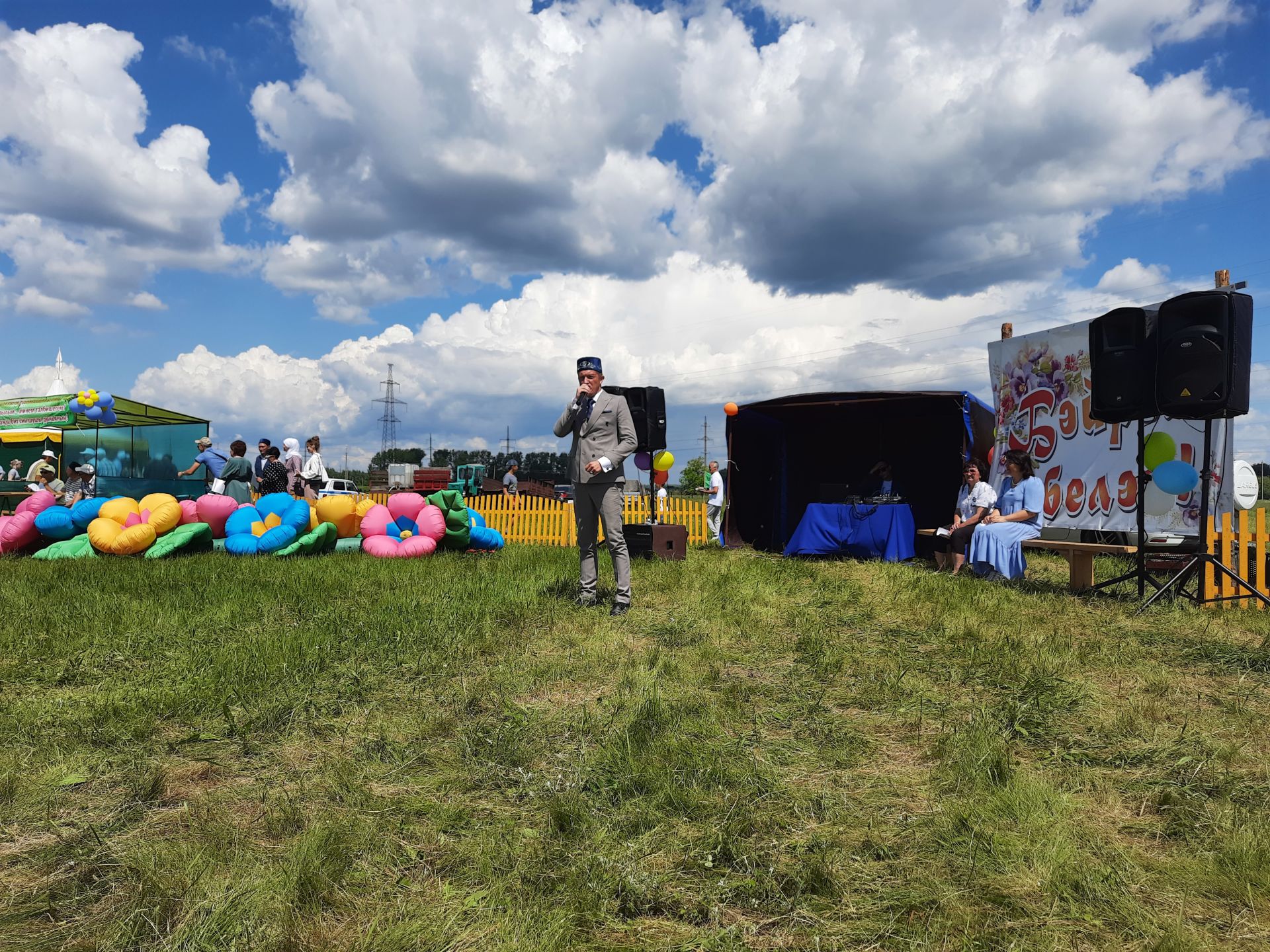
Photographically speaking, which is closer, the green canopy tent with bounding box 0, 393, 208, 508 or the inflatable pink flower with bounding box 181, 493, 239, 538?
the inflatable pink flower with bounding box 181, 493, 239, 538

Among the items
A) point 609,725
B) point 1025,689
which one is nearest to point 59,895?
point 609,725

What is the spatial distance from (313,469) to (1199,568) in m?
11.9

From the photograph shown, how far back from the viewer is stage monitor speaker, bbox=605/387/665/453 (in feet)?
33.1

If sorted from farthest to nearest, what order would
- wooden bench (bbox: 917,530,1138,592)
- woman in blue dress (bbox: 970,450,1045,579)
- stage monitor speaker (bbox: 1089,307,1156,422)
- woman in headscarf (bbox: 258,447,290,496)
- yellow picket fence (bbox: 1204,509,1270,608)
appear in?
woman in headscarf (bbox: 258,447,290,496) < woman in blue dress (bbox: 970,450,1045,579) < wooden bench (bbox: 917,530,1138,592) < yellow picket fence (bbox: 1204,509,1270,608) < stage monitor speaker (bbox: 1089,307,1156,422)

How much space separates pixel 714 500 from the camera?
48.4 feet

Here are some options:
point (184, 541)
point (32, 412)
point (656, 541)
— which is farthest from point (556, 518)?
point (32, 412)

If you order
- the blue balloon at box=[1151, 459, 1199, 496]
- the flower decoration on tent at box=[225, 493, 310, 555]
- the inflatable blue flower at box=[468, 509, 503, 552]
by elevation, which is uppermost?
the blue balloon at box=[1151, 459, 1199, 496]

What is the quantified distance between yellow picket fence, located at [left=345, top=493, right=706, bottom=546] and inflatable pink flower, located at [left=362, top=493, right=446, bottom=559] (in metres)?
3.27

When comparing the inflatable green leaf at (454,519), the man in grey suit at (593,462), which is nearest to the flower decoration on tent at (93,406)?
the inflatable green leaf at (454,519)

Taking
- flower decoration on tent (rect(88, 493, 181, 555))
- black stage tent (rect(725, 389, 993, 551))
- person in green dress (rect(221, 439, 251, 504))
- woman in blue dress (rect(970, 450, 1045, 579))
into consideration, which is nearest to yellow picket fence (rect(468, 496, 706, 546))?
black stage tent (rect(725, 389, 993, 551))

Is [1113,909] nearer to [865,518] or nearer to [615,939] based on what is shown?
[615,939]

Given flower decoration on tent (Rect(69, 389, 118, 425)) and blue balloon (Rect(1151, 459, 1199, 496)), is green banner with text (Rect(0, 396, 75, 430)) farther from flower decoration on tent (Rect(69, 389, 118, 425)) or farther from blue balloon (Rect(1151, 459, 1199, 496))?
blue balloon (Rect(1151, 459, 1199, 496))

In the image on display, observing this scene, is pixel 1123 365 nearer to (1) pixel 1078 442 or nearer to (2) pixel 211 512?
(1) pixel 1078 442

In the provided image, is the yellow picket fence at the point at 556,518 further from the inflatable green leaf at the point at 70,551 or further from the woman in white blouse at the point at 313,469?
the inflatable green leaf at the point at 70,551
